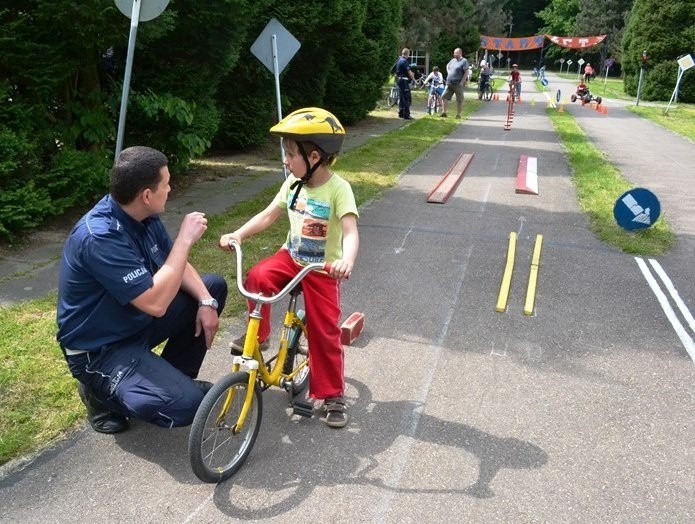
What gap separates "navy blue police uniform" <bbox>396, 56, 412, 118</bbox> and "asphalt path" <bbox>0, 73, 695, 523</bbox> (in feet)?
47.9

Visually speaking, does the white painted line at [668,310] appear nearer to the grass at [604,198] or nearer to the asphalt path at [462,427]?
the asphalt path at [462,427]

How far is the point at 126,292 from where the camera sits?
292 cm

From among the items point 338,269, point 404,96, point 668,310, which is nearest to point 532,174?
point 668,310

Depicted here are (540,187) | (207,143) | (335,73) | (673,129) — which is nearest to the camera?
(207,143)

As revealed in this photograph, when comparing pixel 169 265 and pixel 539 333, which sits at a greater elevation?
pixel 169 265

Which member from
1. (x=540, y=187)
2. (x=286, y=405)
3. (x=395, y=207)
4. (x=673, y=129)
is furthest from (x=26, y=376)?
(x=673, y=129)

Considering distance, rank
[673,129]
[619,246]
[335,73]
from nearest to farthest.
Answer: [619,246] < [335,73] < [673,129]

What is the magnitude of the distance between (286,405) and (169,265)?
1374 millimetres

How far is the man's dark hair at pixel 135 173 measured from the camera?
295cm

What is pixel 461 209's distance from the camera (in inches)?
373

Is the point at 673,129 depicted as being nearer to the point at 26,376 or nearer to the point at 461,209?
the point at 461,209

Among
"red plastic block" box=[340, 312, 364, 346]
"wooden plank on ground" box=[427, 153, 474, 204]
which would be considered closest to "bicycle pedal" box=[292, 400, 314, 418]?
A: "red plastic block" box=[340, 312, 364, 346]

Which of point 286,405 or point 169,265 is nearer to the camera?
point 169,265

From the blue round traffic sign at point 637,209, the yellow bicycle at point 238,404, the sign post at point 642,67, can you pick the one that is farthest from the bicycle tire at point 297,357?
the sign post at point 642,67
